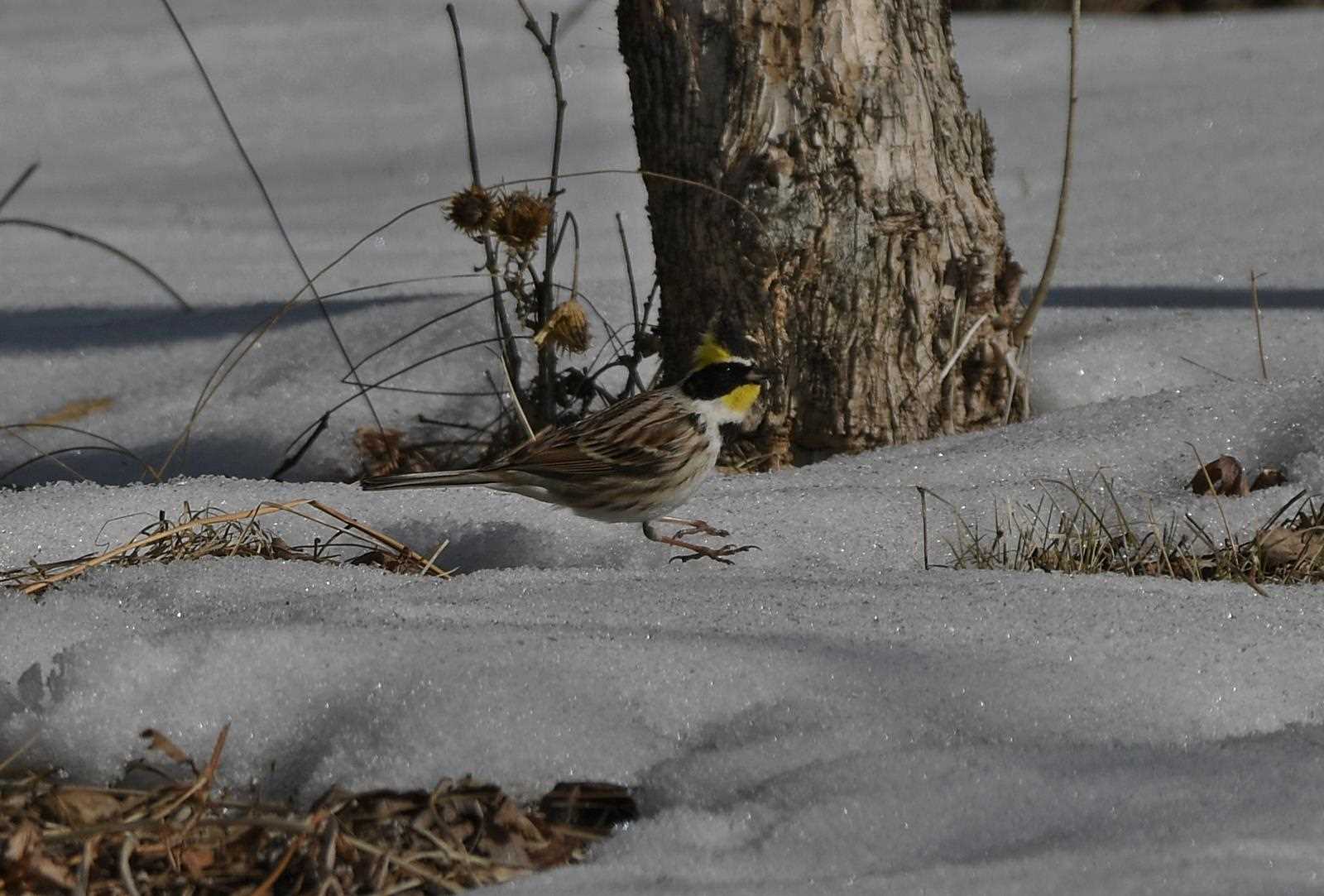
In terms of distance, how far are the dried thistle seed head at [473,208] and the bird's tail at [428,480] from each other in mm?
806

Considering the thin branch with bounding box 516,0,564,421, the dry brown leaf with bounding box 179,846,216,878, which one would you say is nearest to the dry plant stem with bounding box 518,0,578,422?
the thin branch with bounding box 516,0,564,421

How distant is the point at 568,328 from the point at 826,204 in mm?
829

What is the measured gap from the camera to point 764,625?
2951 millimetres

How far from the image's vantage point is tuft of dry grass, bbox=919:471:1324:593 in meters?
3.54

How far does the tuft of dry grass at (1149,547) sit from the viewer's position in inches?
140

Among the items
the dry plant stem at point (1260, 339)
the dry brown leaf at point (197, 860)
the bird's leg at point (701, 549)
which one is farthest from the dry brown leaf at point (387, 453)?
the dry brown leaf at point (197, 860)

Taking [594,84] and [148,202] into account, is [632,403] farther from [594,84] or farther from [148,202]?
[594,84]

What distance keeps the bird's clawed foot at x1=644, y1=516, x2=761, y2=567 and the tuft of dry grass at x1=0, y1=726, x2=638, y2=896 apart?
4.40 ft

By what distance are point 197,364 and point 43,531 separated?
7.95 ft

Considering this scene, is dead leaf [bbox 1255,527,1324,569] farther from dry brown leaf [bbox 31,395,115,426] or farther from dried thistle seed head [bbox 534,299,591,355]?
dry brown leaf [bbox 31,395,115,426]

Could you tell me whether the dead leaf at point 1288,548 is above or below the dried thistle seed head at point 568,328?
below

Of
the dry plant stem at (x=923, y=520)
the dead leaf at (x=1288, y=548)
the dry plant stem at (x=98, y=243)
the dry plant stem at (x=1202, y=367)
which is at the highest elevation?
the dry plant stem at (x=98, y=243)

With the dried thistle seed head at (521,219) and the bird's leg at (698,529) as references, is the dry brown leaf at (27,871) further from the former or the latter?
the dried thistle seed head at (521,219)

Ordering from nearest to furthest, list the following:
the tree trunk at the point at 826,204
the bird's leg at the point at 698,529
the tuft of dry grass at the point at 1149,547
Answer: the tuft of dry grass at the point at 1149,547, the bird's leg at the point at 698,529, the tree trunk at the point at 826,204
